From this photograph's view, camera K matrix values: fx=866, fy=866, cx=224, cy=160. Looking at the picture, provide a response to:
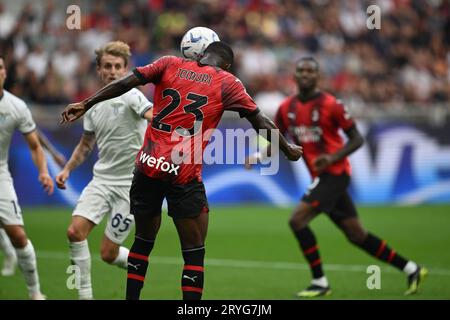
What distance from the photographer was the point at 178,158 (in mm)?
7574

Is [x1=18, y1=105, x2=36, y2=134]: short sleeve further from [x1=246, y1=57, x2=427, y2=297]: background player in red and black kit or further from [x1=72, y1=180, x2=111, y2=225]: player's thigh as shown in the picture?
[x1=246, y1=57, x2=427, y2=297]: background player in red and black kit

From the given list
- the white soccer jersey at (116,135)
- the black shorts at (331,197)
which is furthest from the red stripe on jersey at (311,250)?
the white soccer jersey at (116,135)

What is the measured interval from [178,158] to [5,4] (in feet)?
48.4

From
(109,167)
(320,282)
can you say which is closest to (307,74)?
(320,282)

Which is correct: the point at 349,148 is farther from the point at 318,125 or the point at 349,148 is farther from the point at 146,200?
the point at 146,200

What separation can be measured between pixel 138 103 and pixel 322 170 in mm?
2893

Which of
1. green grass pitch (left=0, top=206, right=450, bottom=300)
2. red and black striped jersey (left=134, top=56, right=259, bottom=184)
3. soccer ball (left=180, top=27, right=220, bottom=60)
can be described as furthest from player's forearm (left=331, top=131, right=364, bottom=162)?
soccer ball (left=180, top=27, right=220, bottom=60)

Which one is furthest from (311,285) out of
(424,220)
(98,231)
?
(424,220)

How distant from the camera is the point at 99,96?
7527 millimetres

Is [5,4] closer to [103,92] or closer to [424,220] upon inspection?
[424,220]

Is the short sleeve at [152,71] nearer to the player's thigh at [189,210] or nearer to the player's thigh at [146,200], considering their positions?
the player's thigh at [146,200]

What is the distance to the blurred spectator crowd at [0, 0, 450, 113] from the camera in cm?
1934

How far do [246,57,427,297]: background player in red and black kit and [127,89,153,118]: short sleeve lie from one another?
102 inches

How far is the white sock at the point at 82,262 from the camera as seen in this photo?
29.8 feet
